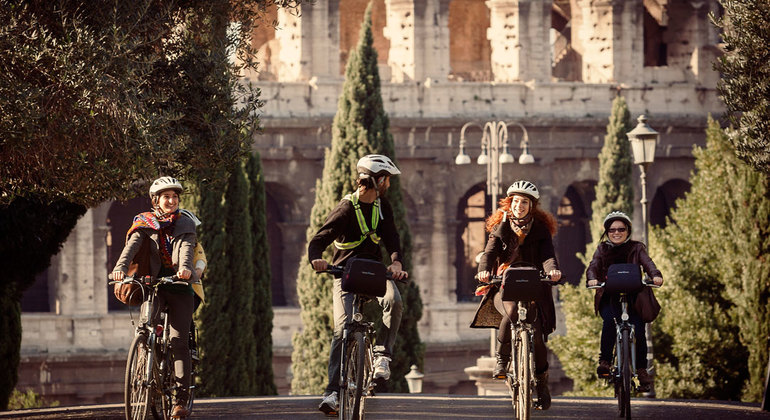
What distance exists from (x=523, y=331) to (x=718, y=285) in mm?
16001

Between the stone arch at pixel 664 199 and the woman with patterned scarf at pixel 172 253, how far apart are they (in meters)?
33.4

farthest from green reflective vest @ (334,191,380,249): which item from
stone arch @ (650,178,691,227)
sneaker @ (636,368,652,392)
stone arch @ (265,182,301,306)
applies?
stone arch @ (650,178,691,227)

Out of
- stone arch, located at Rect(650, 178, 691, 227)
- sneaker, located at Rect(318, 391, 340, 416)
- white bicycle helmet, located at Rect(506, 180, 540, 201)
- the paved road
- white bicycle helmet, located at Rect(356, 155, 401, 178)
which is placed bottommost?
the paved road

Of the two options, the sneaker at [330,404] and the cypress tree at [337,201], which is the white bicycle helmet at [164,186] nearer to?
the sneaker at [330,404]

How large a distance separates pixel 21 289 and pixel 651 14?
3058 cm

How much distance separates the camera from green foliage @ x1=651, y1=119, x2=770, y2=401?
24203 millimetres

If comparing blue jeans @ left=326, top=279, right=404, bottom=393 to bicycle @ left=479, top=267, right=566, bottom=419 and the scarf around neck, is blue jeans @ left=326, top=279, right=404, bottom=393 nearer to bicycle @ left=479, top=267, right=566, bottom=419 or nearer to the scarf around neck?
bicycle @ left=479, top=267, right=566, bottom=419

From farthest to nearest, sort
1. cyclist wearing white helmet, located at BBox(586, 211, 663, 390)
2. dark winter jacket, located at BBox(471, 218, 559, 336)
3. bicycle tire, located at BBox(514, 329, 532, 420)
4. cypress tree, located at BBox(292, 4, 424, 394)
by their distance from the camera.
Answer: cypress tree, located at BBox(292, 4, 424, 394) < cyclist wearing white helmet, located at BBox(586, 211, 663, 390) < dark winter jacket, located at BBox(471, 218, 559, 336) < bicycle tire, located at BBox(514, 329, 532, 420)

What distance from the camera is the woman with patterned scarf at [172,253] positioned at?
12883mm

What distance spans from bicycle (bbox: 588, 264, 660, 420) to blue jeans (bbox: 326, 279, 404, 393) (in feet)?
6.71

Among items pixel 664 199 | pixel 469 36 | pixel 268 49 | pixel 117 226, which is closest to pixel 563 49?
pixel 469 36

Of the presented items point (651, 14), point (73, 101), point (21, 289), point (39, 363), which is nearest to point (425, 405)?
point (73, 101)

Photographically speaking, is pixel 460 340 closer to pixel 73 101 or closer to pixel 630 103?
pixel 630 103

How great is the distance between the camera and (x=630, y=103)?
4369cm
